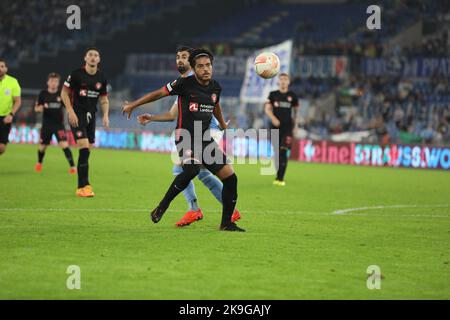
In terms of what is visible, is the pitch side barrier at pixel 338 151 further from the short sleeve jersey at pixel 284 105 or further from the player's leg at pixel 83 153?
the player's leg at pixel 83 153

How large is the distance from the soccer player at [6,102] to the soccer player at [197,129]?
7.88 metres

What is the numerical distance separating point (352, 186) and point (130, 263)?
12.5 meters

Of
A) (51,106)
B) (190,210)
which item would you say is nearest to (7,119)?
(51,106)

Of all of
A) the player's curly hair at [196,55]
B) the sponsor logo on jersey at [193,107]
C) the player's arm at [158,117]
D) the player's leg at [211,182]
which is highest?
the player's curly hair at [196,55]

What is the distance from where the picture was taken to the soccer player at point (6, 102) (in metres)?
18.0

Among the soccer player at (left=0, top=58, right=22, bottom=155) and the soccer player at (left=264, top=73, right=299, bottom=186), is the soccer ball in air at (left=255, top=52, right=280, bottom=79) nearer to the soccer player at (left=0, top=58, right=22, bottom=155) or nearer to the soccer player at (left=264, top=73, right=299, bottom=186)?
the soccer player at (left=0, top=58, right=22, bottom=155)

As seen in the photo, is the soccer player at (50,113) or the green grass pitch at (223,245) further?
the soccer player at (50,113)

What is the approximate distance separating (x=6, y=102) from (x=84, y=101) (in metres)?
3.24

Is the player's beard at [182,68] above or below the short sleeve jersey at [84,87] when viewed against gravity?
above

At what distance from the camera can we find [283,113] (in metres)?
20.3

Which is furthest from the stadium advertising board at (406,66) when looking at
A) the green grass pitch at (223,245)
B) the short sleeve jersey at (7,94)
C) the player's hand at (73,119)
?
the player's hand at (73,119)

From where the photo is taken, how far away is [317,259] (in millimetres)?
9156

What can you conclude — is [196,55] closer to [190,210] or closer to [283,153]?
[190,210]
